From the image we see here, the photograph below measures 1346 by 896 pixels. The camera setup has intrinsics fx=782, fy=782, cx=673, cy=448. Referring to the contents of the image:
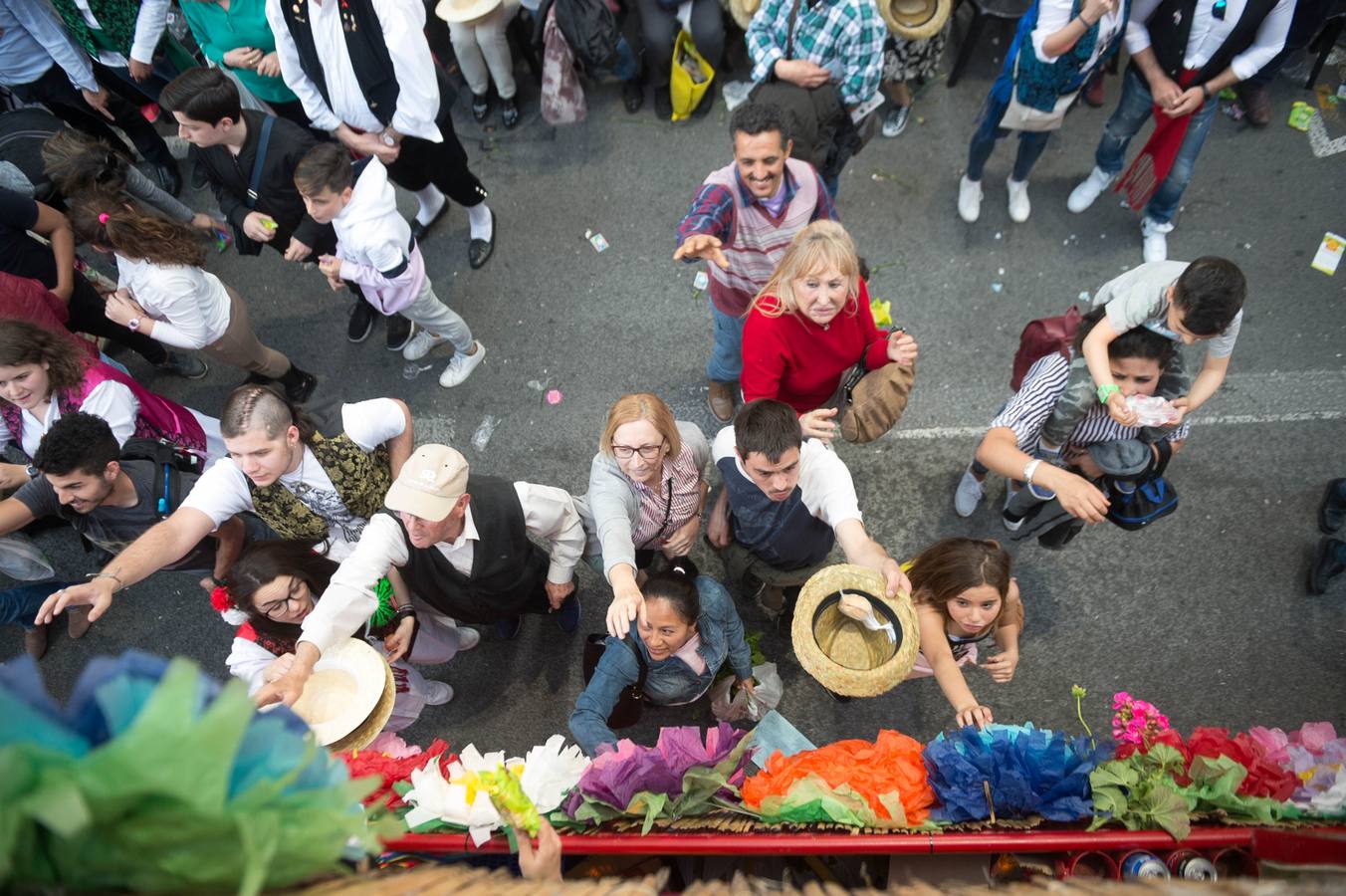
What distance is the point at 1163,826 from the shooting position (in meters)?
1.76

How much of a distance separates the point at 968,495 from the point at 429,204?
159 inches

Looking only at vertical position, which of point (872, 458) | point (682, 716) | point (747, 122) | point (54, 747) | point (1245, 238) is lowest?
point (682, 716)

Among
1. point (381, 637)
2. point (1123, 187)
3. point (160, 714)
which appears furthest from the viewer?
point (1123, 187)

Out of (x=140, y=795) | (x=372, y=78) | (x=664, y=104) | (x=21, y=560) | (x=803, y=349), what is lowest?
(x=21, y=560)

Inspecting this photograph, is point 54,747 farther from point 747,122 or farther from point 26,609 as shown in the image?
point 26,609

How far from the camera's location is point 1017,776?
1936mm

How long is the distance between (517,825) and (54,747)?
115 centimetres

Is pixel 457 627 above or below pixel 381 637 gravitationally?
below

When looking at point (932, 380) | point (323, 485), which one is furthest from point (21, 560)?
point (932, 380)

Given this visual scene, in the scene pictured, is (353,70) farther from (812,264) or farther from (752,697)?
(752,697)

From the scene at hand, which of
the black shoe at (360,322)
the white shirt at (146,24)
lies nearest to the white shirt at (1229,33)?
the black shoe at (360,322)

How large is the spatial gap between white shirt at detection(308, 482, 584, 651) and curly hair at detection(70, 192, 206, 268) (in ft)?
6.32

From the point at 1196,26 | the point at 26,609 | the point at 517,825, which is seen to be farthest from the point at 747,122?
the point at 26,609

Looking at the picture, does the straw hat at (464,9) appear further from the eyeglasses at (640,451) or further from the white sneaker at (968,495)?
the white sneaker at (968,495)
